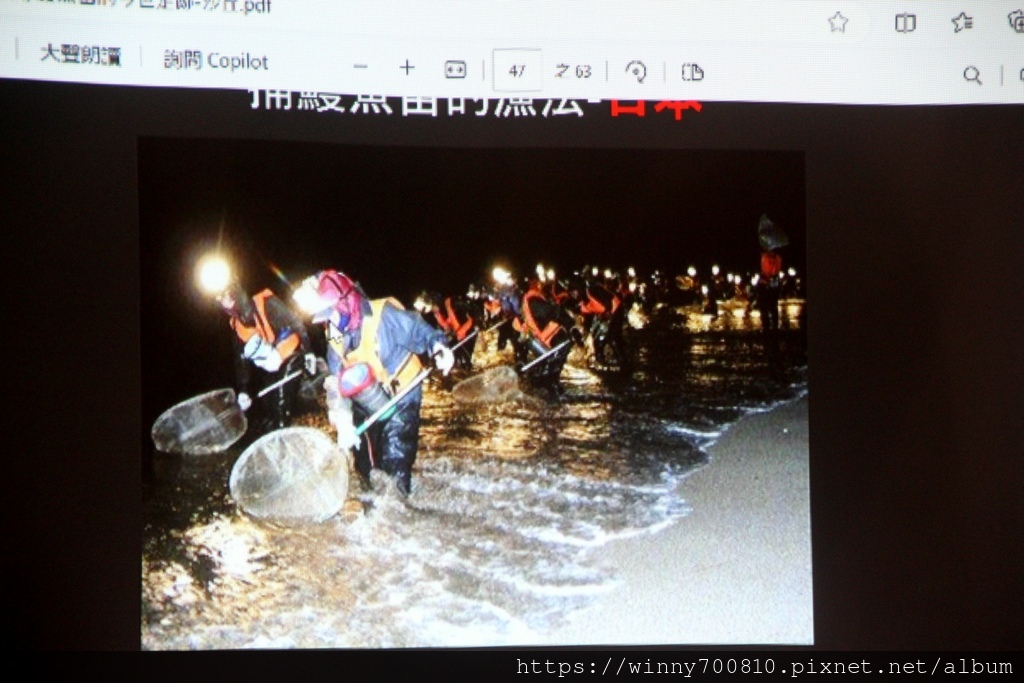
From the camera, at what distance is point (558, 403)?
1.53 m

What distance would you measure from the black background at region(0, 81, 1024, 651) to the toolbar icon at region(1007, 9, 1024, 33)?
128 millimetres

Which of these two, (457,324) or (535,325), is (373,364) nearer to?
(457,324)

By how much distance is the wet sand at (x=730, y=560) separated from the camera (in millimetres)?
1499

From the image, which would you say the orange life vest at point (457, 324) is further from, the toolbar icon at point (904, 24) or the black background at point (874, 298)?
the toolbar icon at point (904, 24)

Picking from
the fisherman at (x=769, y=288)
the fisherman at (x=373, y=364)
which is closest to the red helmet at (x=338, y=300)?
the fisherman at (x=373, y=364)

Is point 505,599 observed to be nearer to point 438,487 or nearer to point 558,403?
point 438,487

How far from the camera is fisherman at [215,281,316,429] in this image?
4.84 feet

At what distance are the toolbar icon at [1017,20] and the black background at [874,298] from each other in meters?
0.13

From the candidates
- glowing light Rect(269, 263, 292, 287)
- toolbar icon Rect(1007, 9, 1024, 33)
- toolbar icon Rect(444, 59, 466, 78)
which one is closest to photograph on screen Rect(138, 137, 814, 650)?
glowing light Rect(269, 263, 292, 287)

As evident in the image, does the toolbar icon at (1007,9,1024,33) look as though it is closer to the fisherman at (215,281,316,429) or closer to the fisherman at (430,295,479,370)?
the fisherman at (430,295,479,370)

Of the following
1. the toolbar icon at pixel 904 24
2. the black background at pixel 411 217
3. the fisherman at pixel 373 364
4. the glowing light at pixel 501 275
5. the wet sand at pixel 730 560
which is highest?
the toolbar icon at pixel 904 24

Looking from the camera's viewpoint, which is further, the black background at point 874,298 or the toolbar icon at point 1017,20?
the toolbar icon at point 1017,20

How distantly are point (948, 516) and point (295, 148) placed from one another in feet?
3.83

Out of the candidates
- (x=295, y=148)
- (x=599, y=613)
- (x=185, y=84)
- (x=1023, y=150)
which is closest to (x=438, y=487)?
(x=599, y=613)
